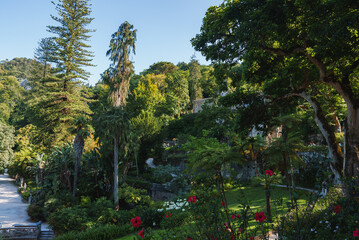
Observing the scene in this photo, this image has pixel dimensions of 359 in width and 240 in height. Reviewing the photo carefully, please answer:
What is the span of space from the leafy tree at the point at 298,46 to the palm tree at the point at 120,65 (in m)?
10.9

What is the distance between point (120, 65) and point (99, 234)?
41.1 feet

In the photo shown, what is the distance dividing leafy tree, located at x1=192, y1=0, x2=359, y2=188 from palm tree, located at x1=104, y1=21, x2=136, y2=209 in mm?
10920

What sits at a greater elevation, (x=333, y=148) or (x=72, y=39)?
(x=72, y=39)

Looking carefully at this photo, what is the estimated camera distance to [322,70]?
7.52m

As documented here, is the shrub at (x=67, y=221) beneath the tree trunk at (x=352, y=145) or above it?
beneath

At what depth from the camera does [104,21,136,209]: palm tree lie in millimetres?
18312

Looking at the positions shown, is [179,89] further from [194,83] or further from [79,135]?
[79,135]

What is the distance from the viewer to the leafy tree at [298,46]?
19.2 feet

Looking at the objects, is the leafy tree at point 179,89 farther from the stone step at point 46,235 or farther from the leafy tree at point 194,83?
the stone step at point 46,235

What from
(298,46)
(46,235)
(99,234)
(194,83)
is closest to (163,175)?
(46,235)

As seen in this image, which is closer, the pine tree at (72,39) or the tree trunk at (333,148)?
the tree trunk at (333,148)

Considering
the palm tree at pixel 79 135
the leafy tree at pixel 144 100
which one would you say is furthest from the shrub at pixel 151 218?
the leafy tree at pixel 144 100

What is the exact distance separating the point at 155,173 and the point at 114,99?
8.44 meters

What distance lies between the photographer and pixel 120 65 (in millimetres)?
18734
